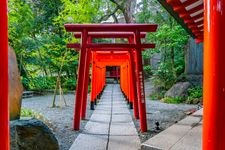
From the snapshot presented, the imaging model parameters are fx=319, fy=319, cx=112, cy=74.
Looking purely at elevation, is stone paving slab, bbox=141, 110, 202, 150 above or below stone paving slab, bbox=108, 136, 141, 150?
above

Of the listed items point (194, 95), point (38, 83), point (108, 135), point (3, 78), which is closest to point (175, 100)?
point (194, 95)

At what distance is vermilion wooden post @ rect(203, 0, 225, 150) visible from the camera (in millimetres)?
1714

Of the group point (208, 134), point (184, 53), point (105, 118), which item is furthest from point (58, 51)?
point (208, 134)

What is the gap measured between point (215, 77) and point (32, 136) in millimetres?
3319

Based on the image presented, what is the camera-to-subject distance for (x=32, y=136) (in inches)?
176

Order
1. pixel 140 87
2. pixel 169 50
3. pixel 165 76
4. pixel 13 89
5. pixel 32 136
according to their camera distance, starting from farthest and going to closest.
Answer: pixel 169 50 < pixel 165 76 < pixel 140 87 < pixel 13 89 < pixel 32 136

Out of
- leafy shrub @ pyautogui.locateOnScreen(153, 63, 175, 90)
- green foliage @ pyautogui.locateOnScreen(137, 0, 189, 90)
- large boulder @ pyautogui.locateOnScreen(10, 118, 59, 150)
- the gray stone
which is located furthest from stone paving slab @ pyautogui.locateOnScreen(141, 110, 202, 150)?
leafy shrub @ pyautogui.locateOnScreen(153, 63, 175, 90)

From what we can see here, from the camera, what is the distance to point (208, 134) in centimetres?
177

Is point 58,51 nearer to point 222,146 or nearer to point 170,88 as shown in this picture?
point 170,88

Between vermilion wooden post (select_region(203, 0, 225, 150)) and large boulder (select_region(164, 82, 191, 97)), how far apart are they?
38.8 ft

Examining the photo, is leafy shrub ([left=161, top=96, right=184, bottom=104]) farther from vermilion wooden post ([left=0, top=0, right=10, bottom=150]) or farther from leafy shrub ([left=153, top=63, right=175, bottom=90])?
vermilion wooden post ([left=0, top=0, right=10, bottom=150])

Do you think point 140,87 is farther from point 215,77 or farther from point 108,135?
point 215,77

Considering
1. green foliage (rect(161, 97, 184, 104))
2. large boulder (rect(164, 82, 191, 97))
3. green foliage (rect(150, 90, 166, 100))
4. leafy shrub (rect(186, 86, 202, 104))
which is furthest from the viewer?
green foliage (rect(150, 90, 166, 100))

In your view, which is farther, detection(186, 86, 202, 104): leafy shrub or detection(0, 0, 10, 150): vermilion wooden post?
detection(186, 86, 202, 104): leafy shrub
